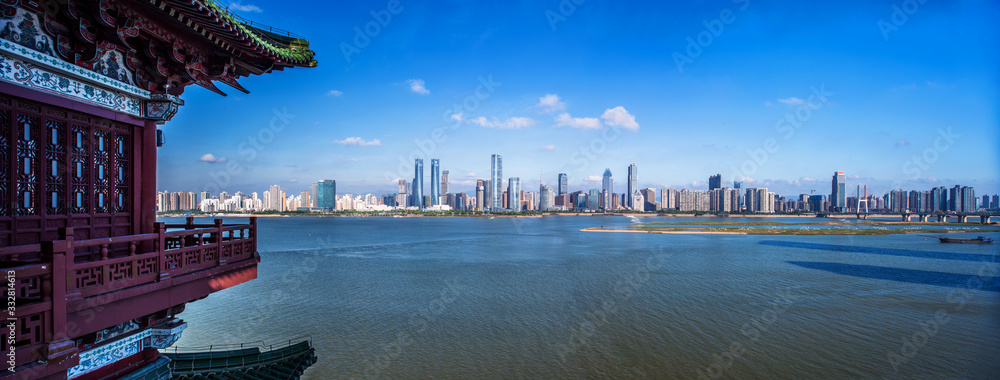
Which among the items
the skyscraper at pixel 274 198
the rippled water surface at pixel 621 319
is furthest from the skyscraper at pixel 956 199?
the skyscraper at pixel 274 198

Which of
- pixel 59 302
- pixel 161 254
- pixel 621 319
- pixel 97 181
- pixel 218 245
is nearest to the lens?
pixel 59 302

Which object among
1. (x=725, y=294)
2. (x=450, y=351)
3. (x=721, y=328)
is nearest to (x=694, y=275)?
(x=725, y=294)

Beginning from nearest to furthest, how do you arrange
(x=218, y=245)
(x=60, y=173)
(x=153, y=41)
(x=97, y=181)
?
(x=60, y=173) → (x=97, y=181) → (x=153, y=41) → (x=218, y=245)

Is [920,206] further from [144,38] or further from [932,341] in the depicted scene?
[144,38]

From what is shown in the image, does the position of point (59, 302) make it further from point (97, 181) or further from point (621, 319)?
point (621, 319)

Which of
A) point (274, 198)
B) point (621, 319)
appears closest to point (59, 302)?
point (621, 319)
